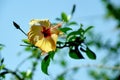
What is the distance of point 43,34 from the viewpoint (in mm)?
1555

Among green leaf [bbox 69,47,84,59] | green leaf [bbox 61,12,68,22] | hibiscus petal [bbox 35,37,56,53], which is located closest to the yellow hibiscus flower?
hibiscus petal [bbox 35,37,56,53]

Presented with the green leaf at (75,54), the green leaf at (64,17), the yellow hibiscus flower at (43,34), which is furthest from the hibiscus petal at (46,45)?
the green leaf at (64,17)

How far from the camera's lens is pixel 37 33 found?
1560mm

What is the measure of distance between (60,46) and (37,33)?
143 mm

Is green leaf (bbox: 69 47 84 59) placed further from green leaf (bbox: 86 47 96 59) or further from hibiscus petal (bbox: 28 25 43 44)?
hibiscus petal (bbox: 28 25 43 44)

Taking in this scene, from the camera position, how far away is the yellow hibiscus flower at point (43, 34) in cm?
145

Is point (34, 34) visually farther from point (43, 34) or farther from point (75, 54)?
point (75, 54)

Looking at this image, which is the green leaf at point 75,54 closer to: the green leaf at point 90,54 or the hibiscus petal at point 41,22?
the green leaf at point 90,54

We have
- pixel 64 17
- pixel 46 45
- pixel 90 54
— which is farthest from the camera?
pixel 64 17

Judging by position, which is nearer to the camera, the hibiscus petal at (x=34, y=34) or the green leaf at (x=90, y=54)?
the hibiscus petal at (x=34, y=34)

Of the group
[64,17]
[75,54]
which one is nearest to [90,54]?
[75,54]

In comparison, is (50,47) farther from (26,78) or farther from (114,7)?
(114,7)

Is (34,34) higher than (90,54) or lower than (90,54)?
higher

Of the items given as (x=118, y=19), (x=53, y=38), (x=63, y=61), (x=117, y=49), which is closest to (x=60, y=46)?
(x=53, y=38)
